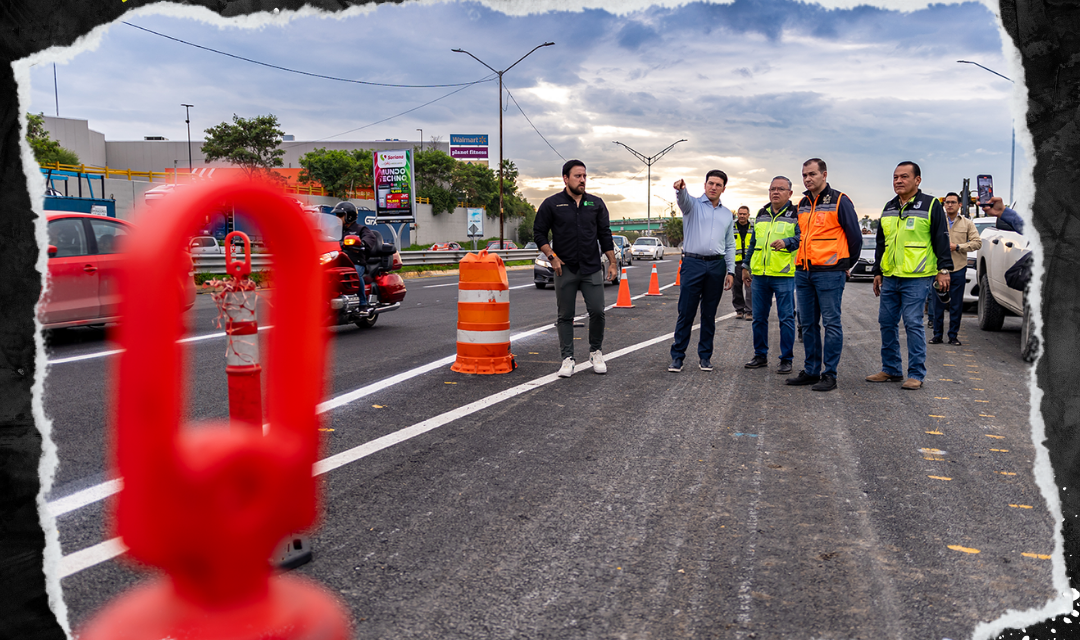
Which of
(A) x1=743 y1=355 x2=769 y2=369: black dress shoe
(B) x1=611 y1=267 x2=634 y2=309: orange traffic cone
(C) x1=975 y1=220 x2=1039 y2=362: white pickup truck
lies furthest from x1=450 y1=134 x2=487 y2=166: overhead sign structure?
(A) x1=743 y1=355 x2=769 y2=369: black dress shoe

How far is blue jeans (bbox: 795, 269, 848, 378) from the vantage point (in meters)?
7.08

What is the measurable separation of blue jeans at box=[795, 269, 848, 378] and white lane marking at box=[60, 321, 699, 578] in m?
2.24

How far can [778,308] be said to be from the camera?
7973 mm

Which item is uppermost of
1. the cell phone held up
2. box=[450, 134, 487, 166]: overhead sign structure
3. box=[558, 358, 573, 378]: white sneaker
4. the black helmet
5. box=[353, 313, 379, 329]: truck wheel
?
box=[450, 134, 487, 166]: overhead sign structure

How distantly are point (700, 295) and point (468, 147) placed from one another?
3005 inches

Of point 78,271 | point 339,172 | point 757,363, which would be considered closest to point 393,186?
point 339,172

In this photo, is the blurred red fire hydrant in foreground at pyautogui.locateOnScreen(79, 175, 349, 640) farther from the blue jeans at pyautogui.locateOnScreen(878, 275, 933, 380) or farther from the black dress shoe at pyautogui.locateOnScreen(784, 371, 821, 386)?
the blue jeans at pyautogui.locateOnScreen(878, 275, 933, 380)

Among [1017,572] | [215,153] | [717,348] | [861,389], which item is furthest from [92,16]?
[215,153]

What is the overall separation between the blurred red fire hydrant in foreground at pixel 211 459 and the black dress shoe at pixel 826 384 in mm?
6323

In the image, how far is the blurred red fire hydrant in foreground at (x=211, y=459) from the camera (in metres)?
0.96

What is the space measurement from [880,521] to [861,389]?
11.7 ft

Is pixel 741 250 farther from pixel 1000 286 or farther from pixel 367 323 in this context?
pixel 367 323

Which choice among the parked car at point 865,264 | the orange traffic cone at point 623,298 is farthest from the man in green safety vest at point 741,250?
the parked car at point 865,264

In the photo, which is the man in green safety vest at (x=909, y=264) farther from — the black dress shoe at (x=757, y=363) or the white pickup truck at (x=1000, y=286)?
the white pickup truck at (x=1000, y=286)
